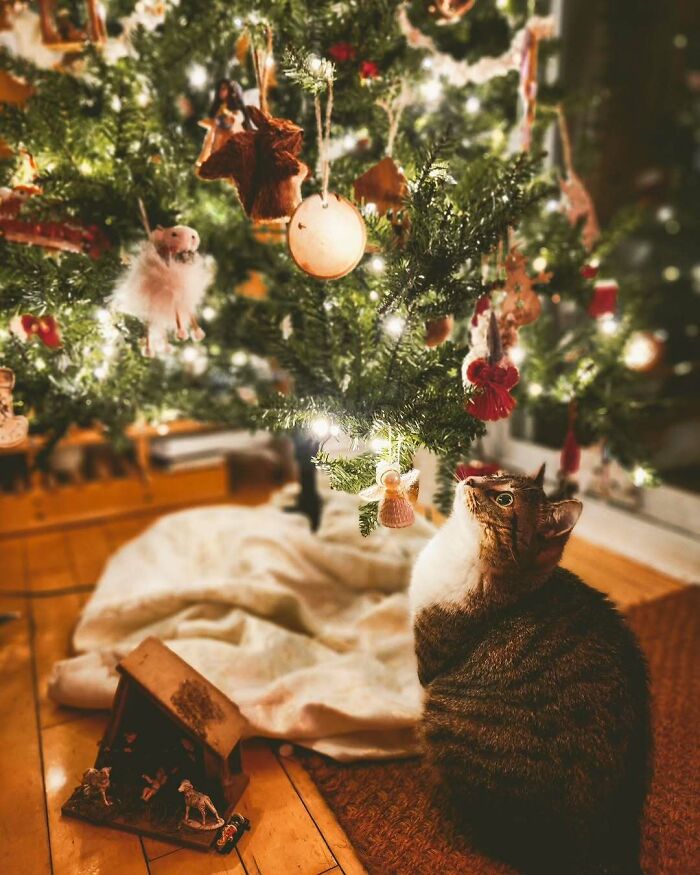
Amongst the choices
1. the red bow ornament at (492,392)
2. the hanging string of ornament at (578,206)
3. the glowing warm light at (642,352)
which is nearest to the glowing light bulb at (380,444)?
the red bow ornament at (492,392)

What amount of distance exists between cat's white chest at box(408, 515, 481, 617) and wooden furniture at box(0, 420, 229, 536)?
131cm

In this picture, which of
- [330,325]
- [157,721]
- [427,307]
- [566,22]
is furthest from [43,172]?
[566,22]

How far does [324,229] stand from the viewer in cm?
89

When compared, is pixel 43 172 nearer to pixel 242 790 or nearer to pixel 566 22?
pixel 242 790

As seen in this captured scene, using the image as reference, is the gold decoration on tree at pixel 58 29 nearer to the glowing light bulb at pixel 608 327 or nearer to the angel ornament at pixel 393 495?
the angel ornament at pixel 393 495

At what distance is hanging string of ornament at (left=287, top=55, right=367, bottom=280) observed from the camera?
2.94 ft

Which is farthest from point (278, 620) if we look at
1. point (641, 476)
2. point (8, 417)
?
point (641, 476)

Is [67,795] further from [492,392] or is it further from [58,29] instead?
[58,29]

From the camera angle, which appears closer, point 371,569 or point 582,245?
point 582,245

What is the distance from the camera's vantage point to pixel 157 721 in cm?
115

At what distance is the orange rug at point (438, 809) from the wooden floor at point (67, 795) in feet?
0.13

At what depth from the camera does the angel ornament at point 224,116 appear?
99 cm

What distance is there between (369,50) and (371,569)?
126 cm

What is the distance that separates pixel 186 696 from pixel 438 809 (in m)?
0.51
